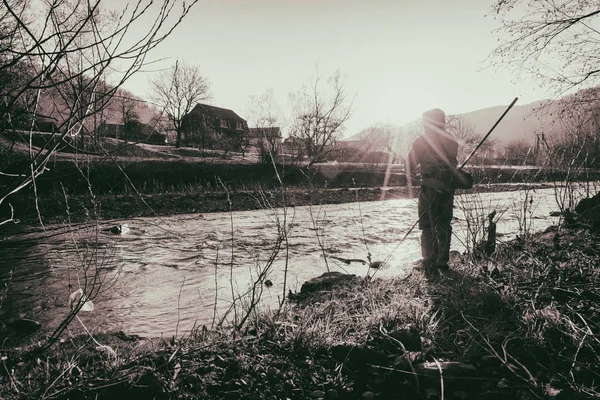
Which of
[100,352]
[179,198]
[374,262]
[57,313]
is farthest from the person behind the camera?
[179,198]

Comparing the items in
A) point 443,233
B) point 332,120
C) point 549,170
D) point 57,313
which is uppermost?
point 332,120

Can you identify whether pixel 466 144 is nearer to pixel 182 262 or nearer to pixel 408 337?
pixel 182 262

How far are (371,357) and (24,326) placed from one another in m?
3.77

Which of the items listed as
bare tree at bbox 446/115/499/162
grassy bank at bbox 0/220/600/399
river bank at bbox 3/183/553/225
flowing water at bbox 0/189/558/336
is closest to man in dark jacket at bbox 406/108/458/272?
flowing water at bbox 0/189/558/336

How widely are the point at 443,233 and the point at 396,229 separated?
4928 millimetres

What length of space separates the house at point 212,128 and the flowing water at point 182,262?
2673cm

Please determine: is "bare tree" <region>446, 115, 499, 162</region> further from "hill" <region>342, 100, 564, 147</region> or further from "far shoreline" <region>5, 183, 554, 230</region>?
"far shoreline" <region>5, 183, 554, 230</region>

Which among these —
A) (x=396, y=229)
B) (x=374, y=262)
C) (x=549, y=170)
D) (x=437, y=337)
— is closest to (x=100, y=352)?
(x=437, y=337)

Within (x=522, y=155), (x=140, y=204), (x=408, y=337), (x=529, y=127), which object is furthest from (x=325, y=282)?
(x=529, y=127)

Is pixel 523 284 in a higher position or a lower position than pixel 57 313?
higher

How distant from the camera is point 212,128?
47219 millimetres

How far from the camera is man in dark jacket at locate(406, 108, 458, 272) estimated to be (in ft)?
15.2

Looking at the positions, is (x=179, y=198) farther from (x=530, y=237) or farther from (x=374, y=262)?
(x=530, y=237)

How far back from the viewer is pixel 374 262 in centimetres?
590
